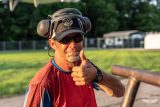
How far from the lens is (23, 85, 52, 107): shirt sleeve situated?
2.95 m

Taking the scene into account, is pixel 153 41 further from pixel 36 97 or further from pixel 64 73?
pixel 36 97

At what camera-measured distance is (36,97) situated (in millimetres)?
2957

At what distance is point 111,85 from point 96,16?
83513 millimetres

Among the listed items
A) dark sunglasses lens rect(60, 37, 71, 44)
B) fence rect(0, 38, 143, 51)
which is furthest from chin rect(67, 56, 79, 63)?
fence rect(0, 38, 143, 51)

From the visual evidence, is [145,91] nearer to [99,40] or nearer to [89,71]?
[89,71]

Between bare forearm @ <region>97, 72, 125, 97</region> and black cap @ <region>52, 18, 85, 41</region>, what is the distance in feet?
1.25

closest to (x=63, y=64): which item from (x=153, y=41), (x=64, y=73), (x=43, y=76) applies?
(x=64, y=73)

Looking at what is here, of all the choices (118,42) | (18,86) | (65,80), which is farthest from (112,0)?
(65,80)

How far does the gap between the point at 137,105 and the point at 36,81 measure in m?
7.33

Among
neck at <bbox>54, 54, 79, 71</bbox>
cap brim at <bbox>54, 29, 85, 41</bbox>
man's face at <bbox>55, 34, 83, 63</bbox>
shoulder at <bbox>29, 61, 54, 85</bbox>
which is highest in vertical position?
cap brim at <bbox>54, 29, 85, 41</bbox>

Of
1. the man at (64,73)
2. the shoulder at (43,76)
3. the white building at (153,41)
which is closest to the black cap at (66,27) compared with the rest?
the man at (64,73)

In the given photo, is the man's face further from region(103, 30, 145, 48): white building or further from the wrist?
region(103, 30, 145, 48): white building

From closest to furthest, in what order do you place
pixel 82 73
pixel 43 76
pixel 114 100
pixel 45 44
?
pixel 82 73 → pixel 43 76 → pixel 114 100 → pixel 45 44

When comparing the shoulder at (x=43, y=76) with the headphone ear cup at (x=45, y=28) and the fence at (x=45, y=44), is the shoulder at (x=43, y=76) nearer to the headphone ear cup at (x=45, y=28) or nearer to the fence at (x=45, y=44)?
the headphone ear cup at (x=45, y=28)
